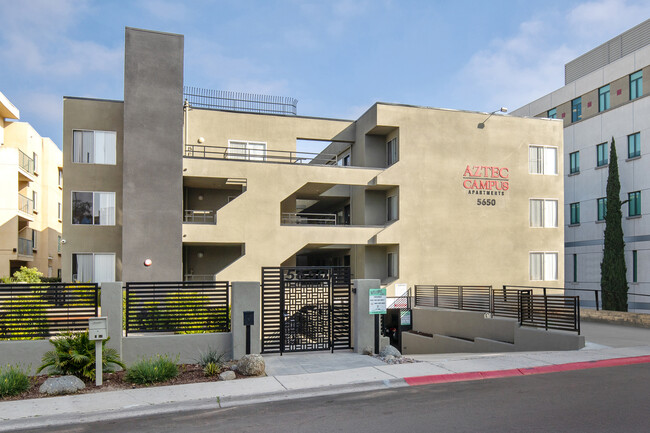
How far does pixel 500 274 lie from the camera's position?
29.8 metres

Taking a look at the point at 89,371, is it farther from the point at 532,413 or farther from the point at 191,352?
the point at 532,413

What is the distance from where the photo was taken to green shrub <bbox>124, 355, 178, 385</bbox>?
1089 centimetres

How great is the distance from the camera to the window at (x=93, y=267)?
2488 centimetres

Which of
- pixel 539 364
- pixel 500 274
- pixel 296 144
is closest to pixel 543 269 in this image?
pixel 500 274

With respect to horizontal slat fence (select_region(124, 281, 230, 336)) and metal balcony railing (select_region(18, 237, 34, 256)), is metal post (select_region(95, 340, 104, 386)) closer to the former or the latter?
horizontal slat fence (select_region(124, 281, 230, 336))

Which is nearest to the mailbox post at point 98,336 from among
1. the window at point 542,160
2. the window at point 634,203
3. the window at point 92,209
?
the window at point 92,209

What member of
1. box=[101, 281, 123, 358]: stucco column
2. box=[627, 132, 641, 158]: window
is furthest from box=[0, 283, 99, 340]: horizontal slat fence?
box=[627, 132, 641, 158]: window

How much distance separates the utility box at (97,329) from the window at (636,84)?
34632mm

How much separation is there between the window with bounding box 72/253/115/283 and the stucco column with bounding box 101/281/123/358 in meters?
13.5

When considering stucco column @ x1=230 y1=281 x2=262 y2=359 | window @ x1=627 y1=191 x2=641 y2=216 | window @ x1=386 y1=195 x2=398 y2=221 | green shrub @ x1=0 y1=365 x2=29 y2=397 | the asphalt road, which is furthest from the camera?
window @ x1=627 y1=191 x2=641 y2=216

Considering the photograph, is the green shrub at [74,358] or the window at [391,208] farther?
the window at [391,208]

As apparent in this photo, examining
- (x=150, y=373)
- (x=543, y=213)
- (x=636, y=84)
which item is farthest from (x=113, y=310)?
(x=636, y=84)

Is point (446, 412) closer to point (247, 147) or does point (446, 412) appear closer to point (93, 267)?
point (93, 267)

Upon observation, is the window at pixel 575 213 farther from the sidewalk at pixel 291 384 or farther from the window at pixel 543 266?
the sidewalk at pixel 291 384
